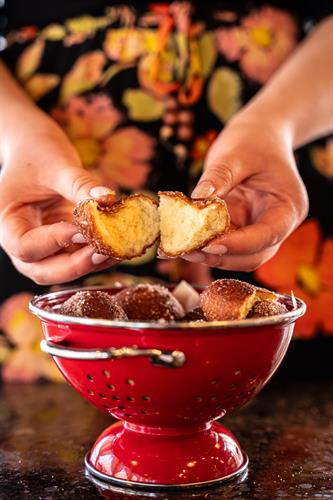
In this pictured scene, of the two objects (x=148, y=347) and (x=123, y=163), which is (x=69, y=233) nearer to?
(x=148, y=347)

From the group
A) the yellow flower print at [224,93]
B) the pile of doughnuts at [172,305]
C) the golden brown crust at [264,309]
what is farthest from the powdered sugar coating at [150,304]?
the yellow flower print at [224,93]

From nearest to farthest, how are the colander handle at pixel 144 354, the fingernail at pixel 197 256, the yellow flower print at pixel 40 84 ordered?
the colander handle at pixel 144 354, the fingernail at pixel 197 256, the yellow flower print at pixel 40 84

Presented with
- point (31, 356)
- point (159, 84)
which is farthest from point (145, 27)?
point (31, 356)

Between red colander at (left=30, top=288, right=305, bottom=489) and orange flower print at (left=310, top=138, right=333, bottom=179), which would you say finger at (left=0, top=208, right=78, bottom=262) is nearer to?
red colander at (left=30, top=288, right=305, bottom=489)

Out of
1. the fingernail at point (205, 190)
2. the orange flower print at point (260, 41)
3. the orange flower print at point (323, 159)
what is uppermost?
the orange flower print at point (260, 41)

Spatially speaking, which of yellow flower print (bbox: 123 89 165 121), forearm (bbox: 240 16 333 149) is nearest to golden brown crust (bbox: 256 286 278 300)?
forearm (bbox: 240 16 333 149)

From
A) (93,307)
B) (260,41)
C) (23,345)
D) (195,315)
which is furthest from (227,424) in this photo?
(260,41)

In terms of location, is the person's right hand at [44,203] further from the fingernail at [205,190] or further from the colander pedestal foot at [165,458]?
the colander pedestal foot at [165,458]

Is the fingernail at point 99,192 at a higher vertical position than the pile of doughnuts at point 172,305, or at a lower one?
higher
